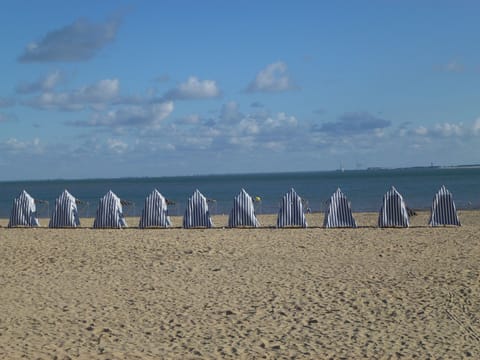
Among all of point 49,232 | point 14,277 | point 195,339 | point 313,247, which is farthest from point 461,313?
point 49,232

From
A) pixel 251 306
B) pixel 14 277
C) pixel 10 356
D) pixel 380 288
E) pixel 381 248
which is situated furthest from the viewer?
pixel 381 248

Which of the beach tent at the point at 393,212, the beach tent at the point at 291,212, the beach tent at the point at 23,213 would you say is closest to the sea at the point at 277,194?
the beach tent at the point at 23,213

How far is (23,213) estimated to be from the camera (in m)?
20.4

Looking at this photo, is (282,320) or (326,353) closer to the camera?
(326,353)

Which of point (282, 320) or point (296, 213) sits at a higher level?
point (296, 213)

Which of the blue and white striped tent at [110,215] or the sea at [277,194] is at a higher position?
the sea at [277,194]

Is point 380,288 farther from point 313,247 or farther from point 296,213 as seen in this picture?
point 296,213

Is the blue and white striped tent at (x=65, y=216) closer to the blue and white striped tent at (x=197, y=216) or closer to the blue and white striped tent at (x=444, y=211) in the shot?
the blue and white striped tent at (x=197, y=216)

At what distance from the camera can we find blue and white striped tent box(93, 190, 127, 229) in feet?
63.9

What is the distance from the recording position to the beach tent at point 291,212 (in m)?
18.9

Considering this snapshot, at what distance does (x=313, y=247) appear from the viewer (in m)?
14.8

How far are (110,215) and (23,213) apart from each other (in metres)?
3.15

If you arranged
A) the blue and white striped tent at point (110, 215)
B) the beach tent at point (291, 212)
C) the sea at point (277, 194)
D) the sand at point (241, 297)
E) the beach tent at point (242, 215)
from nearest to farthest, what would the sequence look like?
the sand at point (241, 297) → the beach tent at point (291, 212) → the beach tent at point (242, 215) → the blue and white striped tent at point (110, 215) → the sea at point (277, 194)

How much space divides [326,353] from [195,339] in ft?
5.34
